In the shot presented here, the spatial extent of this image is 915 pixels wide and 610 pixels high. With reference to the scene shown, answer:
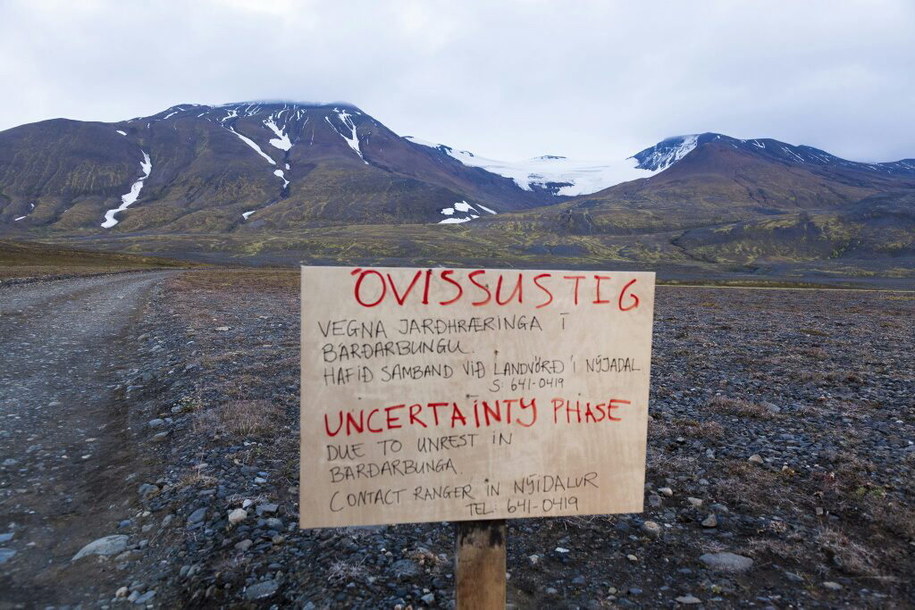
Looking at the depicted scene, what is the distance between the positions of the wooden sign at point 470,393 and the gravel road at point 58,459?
3.15m

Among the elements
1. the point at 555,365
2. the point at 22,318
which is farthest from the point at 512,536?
the point at 22,318

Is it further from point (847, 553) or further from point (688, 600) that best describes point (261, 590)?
point (847, 553)

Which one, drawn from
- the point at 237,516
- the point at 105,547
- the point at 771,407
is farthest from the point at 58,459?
the point at 771,407

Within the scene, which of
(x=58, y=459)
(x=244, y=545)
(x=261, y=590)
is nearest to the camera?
(x=261, y=590)

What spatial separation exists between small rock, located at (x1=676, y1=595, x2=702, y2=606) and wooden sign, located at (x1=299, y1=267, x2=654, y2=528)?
1407 millimetres

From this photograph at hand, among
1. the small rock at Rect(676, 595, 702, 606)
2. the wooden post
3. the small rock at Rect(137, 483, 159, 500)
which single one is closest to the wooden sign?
the wooden post

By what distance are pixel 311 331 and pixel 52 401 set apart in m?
9.34

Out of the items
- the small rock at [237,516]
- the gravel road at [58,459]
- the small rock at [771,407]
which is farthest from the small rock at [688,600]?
the small rock at [771,407]

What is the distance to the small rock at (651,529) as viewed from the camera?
5.39m

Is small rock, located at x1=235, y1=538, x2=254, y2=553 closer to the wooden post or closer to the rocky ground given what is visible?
the rocky ground

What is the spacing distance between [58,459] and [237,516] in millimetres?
3682

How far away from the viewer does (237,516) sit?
539 cm

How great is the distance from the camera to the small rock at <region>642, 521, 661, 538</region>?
212 inches

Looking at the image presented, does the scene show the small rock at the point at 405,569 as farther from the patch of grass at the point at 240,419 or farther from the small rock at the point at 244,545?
the patch of grass at the point at 240,419
